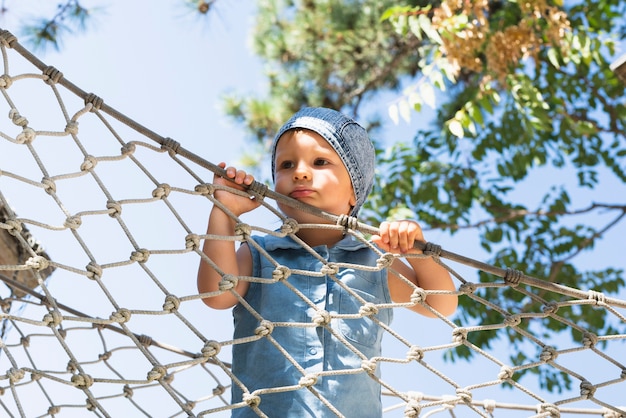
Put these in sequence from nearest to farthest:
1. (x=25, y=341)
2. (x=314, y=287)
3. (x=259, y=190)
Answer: (x=259, y=190) → (x=314, y=287) → (x=25, y=341)

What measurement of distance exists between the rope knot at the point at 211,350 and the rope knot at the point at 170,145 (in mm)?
329

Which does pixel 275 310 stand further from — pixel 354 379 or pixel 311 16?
pixel 311 16

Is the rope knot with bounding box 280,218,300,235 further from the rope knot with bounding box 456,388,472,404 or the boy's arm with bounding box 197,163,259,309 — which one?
the rope knot with bounding box 456,388,472,404

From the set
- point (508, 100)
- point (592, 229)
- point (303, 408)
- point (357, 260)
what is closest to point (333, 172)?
point (357, 260)

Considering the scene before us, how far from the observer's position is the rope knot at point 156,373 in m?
1.39

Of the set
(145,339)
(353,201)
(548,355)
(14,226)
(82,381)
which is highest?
(353,201)

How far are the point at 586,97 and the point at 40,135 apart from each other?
3391 mm

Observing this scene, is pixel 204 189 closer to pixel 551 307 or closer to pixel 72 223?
pixel 72 223

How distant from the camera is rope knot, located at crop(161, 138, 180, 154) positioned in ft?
4.99

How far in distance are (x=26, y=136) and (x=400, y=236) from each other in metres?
0.63

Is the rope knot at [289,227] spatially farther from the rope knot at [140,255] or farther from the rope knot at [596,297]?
the rope knot at [596,297]

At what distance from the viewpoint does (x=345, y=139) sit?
6.03ft

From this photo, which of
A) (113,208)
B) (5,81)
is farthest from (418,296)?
(5,81)

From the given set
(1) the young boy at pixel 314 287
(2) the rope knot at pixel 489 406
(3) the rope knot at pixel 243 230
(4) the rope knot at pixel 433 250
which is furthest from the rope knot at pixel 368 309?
(2) the rope knot at pixel 489 406
